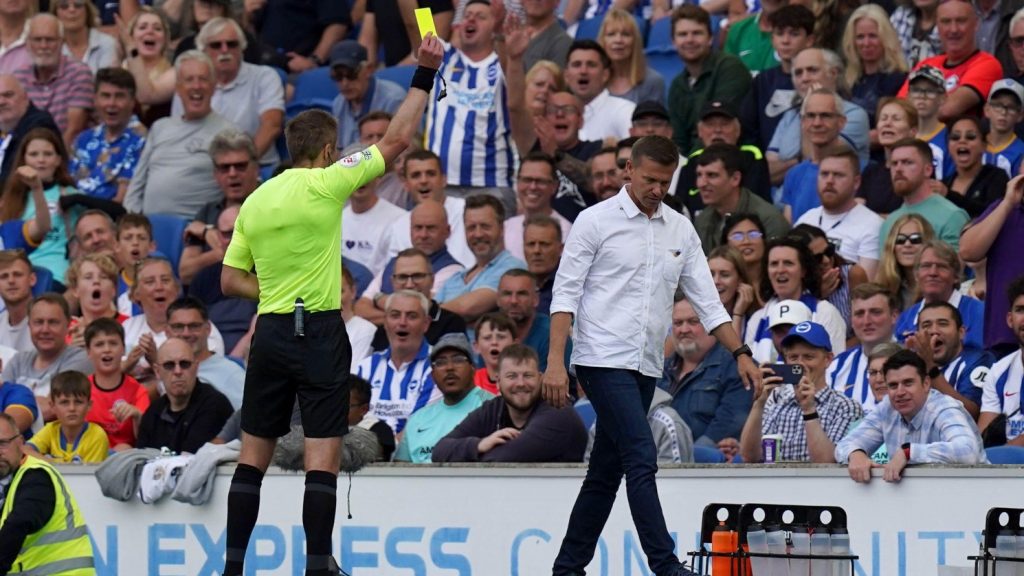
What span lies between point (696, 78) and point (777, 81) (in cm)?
68

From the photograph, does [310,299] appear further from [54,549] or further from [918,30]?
[918,30]

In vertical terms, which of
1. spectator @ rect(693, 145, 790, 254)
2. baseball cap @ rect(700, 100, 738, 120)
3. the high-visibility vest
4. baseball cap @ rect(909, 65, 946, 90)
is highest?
baseball cap @ rect(909, 65, 946, 90)

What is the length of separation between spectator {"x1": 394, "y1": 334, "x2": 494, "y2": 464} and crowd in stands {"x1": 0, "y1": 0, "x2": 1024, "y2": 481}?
0.02 m

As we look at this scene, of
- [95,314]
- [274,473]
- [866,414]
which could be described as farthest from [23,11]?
[866,414]

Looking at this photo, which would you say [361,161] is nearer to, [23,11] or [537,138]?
[537,138]

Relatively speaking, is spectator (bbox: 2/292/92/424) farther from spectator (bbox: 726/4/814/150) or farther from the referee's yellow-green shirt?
the referee's yellow-green shirt

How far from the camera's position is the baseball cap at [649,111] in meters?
13.8

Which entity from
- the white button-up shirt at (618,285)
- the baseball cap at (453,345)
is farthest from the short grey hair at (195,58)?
the white button-up shirt at (618,285)

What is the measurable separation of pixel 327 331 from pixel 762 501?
2.98m

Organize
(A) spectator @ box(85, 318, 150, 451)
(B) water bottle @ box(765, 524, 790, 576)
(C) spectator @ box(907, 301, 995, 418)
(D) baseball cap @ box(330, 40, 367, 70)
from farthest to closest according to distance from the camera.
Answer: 1. (D) baseball cap @ box(330, 40, 367, 70)
2. (A) spectator @ box(85, 318, 150, 451)
3. (C) spectator @ box(907, 301, 995, 418)
4. (B) water bottle @ box(765, 524, 790, 576)

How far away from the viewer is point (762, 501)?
992cm

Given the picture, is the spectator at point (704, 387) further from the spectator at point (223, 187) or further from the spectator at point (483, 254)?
the spectator at point (223, 187)

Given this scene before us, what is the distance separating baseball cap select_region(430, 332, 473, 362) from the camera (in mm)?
11445

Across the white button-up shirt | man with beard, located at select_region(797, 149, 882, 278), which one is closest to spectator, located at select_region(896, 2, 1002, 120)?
man with beard, located at select_region(797, 149, 882, 278)
